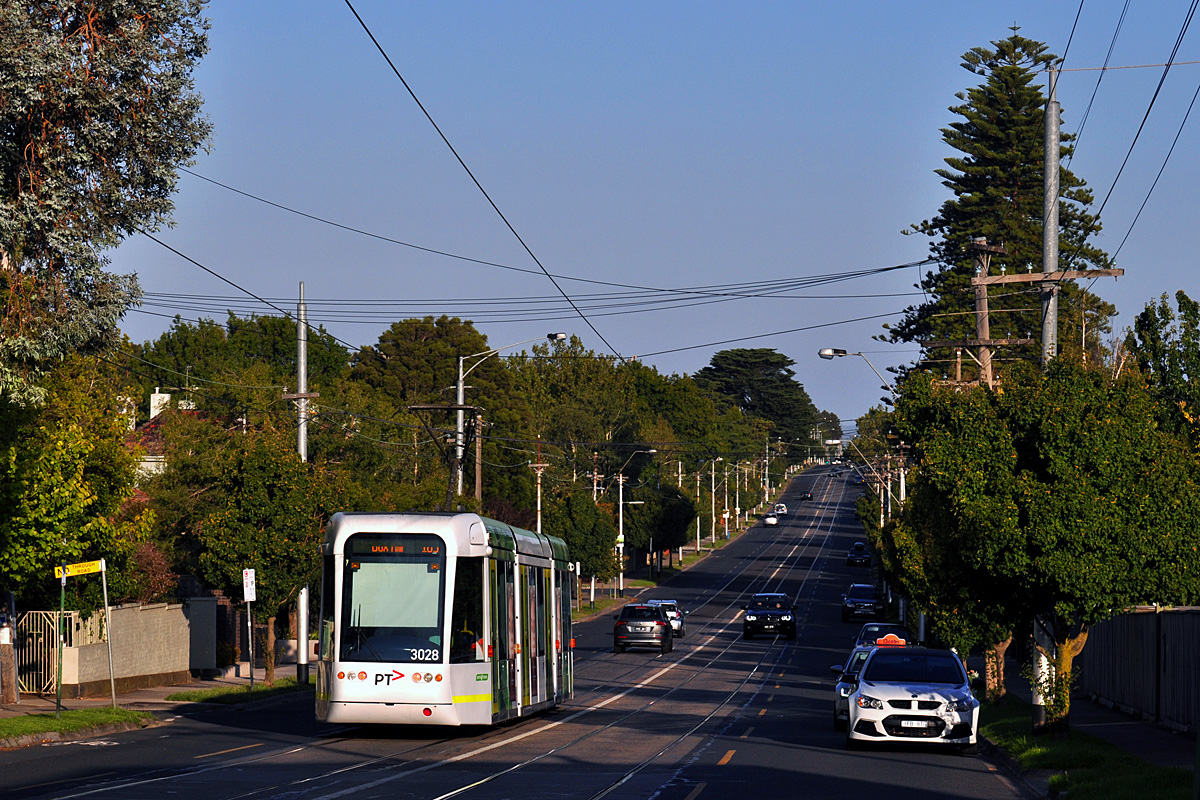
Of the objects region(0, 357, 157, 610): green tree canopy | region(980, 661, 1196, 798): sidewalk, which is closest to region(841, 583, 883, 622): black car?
region(980, 661, 1196, 798): sidewalk

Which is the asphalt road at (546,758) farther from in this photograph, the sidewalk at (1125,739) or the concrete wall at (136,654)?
the concrete wall at (136,654)

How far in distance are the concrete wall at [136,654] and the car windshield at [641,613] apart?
18.6 metres

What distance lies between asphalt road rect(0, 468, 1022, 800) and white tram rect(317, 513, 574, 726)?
0.66 m

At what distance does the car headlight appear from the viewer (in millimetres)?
19375

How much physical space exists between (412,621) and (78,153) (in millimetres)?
8687

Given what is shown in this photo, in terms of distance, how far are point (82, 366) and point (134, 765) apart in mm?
14460

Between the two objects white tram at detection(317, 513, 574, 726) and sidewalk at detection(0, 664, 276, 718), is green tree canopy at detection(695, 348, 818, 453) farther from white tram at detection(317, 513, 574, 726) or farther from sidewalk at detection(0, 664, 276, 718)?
white tram at detection(317, 513, 574, 726)

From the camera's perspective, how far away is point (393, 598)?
18594mm

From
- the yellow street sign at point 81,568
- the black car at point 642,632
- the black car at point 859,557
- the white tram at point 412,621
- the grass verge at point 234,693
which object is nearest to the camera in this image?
the white tram at point 412,621

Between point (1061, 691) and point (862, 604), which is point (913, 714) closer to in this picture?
point (1061, 691)

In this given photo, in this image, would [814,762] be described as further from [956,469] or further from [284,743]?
[284,743]

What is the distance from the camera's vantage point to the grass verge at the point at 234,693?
93.9 feet

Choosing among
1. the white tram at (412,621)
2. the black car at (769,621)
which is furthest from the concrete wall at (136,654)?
the black car at (769,621)

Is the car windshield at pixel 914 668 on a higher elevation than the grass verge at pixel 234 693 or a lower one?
higher
